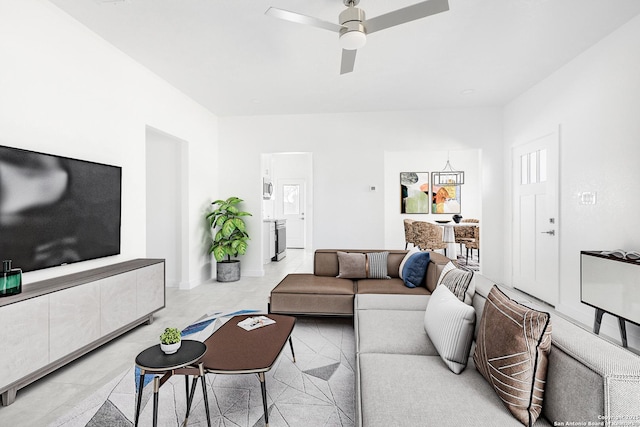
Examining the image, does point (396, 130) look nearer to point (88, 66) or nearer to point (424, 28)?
point (424, 28)

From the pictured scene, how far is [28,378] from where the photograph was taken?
2014mm

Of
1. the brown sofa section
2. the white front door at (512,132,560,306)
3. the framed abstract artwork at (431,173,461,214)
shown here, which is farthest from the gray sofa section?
the framed abstract artwork at (431,173,461,214)

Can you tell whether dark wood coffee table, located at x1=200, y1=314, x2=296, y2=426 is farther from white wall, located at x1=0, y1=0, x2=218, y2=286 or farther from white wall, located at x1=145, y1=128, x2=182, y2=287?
white wall, located at x1=145, y1=128, x2=182, y2=287

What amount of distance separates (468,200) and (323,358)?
6.75 metres

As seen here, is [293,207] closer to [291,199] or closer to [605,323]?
[291,199]

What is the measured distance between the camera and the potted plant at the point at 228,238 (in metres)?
5.12

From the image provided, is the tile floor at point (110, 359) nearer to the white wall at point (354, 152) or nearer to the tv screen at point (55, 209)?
the tv screen at point (55, 209)

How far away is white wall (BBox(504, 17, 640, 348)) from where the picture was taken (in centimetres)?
277

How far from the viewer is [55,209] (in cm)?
252

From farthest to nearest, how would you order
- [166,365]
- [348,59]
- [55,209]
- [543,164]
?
[543,164] → [348,59] → [55,209] → [166,365]

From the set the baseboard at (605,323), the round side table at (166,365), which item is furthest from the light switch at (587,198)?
the round side table at (166,365)

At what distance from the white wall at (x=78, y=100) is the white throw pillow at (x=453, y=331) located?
276 centimetres

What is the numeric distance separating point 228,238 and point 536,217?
4355mm

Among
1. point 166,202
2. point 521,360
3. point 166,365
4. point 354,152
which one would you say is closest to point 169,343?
point 166,365
